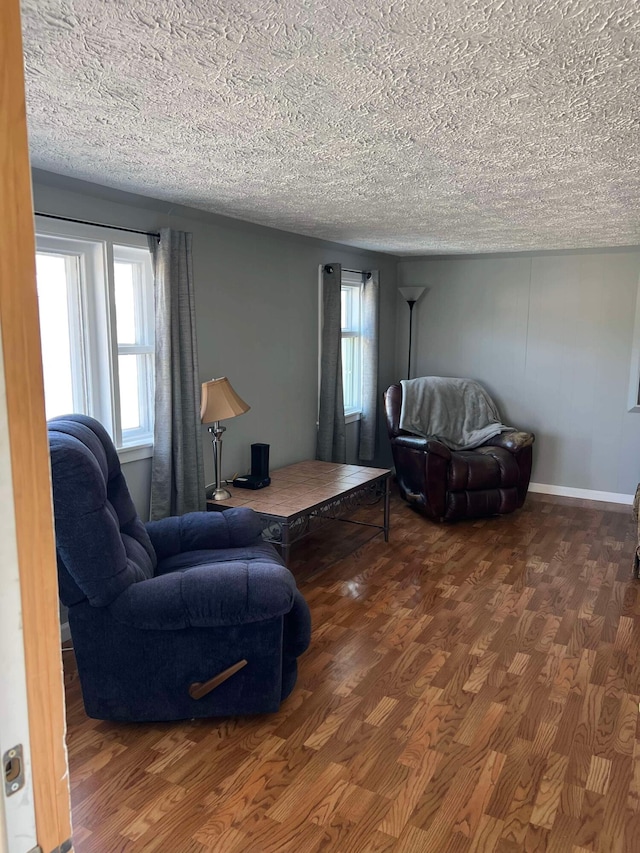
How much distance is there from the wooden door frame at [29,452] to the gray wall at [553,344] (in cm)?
553

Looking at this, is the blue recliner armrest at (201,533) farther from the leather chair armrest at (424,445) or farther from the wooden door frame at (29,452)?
the wooden door frame at (29,452)

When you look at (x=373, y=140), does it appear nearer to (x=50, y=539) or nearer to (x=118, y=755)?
(x=50, y=539)

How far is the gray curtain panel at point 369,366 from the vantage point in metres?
5.63

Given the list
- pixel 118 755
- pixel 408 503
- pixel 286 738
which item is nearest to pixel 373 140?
pixel 286 738

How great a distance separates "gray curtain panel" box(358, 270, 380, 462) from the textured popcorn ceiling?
2.25 m

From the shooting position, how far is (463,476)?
490cm

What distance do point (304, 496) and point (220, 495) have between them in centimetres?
50

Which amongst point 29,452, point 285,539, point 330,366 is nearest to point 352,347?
point 330,366

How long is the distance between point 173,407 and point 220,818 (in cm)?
204

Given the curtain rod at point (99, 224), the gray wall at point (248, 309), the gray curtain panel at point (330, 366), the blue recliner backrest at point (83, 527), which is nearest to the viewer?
the blue recliner backrest at point (83, 527)

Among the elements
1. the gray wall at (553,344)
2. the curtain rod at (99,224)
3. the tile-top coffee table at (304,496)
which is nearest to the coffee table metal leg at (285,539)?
the tile-top coffee table at (304,496)

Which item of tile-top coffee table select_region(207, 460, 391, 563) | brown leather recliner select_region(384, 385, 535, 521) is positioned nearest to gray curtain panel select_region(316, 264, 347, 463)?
tile-top coffee table select_region(207, 460, 391, 563)

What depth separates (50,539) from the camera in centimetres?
70

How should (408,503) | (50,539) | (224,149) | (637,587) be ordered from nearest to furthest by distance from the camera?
(50,539) → (224,149) → (637,587) → (408,503)
